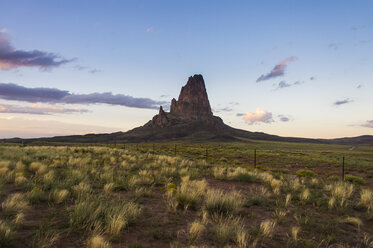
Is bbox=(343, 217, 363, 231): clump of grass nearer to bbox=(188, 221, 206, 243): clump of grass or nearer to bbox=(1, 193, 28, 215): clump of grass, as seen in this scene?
bbox=(188, 221, 206, 243): clump of grass

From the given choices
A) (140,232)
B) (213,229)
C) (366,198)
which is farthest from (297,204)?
(140,232)

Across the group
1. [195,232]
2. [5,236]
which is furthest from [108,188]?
[195,232]

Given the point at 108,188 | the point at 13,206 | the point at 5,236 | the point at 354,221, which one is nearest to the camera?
the point at 5,236

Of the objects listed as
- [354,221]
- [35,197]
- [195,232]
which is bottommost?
[354,221]

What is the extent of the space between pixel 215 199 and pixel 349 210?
15.5 ft

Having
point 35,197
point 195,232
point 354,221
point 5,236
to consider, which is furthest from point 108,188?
point 354,221

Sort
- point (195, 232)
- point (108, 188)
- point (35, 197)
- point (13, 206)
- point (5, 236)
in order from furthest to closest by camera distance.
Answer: point (108, 188)
point (35, 197)
point (13, 206)
point (195, 232)
point (5, 236)

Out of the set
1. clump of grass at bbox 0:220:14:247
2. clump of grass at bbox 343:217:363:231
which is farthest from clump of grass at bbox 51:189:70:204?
clump of grass at bbox 343:217:363:231

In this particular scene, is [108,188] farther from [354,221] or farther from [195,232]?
[354,221]

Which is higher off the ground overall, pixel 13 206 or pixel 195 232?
pixel 13 206

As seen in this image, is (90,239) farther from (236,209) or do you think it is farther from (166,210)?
(236,209)

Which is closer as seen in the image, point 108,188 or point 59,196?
point 59,196

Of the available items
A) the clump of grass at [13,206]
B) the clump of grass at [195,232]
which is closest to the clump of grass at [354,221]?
the clump of grass at [195,232]

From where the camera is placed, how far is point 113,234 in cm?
428
